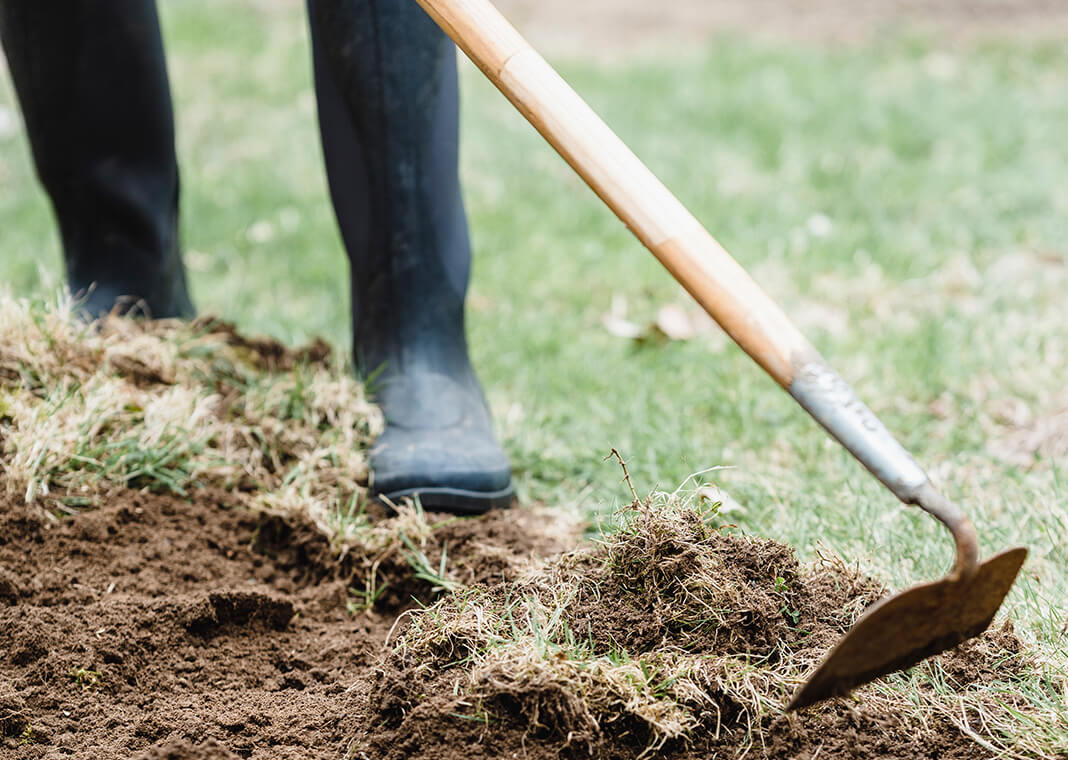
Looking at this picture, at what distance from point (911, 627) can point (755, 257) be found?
230cm

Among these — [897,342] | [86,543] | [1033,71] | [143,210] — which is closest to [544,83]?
[86,543]

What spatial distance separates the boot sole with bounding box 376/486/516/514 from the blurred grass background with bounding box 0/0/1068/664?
0.58ft

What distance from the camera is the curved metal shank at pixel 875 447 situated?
115cm

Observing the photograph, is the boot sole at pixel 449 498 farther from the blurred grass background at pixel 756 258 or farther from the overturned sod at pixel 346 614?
the blurred grass background at pixel 756 258

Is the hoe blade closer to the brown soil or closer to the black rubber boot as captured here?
the brown soil

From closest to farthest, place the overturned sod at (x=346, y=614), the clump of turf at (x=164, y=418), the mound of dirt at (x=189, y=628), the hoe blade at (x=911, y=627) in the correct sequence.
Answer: the hoe blade at (x=911, y=627), the overturned sod at (x=346, y=614), the mound of dirt at (x=189, y=628), the clump of turf at (x=164, y=418)

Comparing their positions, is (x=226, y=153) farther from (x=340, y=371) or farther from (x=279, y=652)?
(x=279, y=652)

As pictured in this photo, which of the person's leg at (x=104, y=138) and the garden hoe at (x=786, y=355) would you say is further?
the person's leg at (x=104, y=138)

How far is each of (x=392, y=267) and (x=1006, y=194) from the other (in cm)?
257

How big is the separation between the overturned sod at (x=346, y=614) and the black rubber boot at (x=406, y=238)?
0.09 m

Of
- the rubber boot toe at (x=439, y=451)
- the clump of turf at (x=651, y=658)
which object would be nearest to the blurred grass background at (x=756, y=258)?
the rubber boot toe at (x=439, y=451)

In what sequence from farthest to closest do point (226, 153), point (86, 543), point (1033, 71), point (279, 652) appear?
point (1033, 71) → point (226, 153) → point (86, 543) → point (279, 652)

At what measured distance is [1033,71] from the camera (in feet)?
17.2

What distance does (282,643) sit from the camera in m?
1.60
